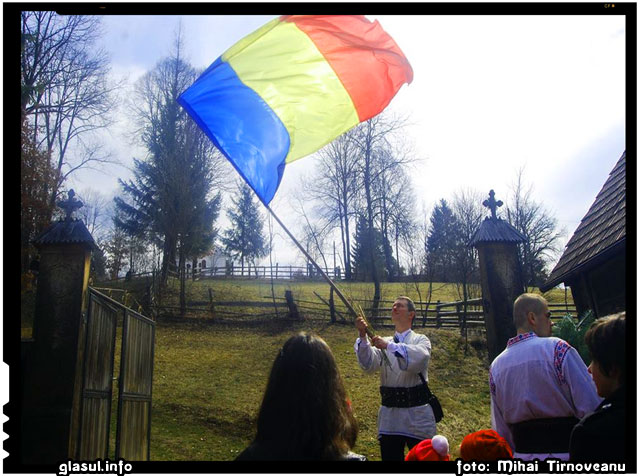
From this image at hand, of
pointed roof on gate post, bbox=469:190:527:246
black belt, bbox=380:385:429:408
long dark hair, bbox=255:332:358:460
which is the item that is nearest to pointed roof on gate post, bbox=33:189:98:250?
black belt, bbox=380:385:429:408

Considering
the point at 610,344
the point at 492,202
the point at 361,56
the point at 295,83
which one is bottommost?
the point at 610,344

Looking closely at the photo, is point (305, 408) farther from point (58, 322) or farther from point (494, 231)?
point (494, 231)

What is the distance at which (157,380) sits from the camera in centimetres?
1144

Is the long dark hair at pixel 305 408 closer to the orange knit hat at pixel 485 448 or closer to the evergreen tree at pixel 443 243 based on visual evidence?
the orange knit hat at pixel 485 448

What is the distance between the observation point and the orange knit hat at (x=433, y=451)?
2146mm

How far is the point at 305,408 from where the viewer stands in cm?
189

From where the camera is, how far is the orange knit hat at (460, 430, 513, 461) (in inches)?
88.0

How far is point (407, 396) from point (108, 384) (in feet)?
11.6

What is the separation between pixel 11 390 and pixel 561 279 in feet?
21.9

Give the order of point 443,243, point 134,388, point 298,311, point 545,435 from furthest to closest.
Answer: point 443,243
point 298,311
point 134,388
point 545,435

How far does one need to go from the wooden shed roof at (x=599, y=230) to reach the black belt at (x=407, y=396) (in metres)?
3.14

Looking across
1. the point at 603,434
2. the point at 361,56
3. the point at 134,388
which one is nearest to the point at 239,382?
the point at 134,388

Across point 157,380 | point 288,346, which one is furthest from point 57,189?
point 288,346

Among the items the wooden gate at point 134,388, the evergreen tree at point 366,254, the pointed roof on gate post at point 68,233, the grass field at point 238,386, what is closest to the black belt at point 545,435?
the wooden gate at point 134,388
